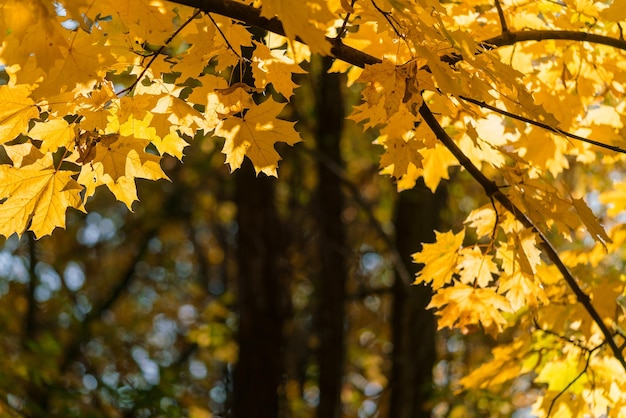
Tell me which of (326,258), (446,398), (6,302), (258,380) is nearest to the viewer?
(446,398)

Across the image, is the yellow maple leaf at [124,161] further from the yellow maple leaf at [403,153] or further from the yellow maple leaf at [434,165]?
the yellow maple leaf at [434,165]

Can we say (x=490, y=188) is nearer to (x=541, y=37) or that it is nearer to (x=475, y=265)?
(x=475, y=265)

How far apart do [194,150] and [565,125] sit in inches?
226

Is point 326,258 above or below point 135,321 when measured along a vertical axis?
above

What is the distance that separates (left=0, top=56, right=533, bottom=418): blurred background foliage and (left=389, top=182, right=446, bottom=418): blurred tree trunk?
2cm

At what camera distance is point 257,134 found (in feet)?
6.50

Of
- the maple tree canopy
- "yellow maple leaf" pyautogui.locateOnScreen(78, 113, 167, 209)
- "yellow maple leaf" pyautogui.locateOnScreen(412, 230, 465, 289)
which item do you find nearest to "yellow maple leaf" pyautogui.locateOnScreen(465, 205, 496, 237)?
the maple tree canopy

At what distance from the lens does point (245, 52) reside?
4402mm

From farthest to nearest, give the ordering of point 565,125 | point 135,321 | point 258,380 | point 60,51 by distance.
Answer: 1. point 135,321
2. point 258,380
3. point 565,125
4. point 60,51

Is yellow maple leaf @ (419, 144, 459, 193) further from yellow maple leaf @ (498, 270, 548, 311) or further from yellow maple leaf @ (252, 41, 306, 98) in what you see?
yellow maple leaf @ (252, 41, 306, 98)

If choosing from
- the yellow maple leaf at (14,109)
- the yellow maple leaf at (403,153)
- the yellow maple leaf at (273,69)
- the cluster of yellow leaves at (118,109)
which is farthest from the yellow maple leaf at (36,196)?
the yellow maple leaf at (403,153)

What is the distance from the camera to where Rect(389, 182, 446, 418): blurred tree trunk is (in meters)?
4.45

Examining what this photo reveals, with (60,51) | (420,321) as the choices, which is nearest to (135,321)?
(420,321)

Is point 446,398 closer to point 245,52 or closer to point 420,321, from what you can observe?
point 420,321
